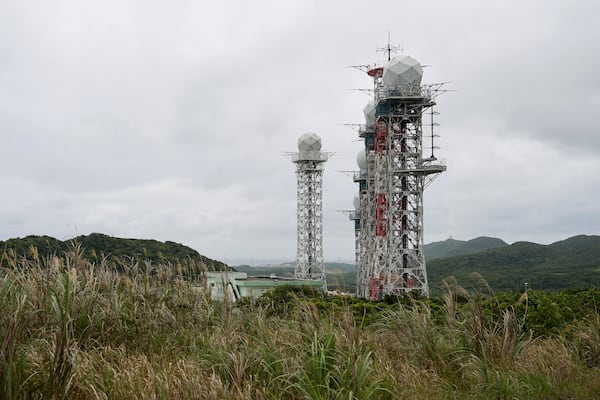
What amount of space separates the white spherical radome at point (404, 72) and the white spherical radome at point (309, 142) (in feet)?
57.3

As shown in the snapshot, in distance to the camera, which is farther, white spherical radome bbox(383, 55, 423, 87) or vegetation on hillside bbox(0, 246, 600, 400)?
white spherical radome bbox(383, 55, 423, 87)

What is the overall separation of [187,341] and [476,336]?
3.97 metres

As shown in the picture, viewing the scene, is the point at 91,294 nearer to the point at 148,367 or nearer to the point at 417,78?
the point at 148,367

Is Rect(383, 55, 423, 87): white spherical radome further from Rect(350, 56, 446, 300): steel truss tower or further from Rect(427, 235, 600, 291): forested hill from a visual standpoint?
Rect(427, 235, 600, 291): forested hill

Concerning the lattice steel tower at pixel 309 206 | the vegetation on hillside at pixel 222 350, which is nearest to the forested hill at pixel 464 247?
the lattice steel tower at pixel 309 206

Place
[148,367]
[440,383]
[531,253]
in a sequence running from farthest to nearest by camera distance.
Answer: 1. [531,253]
2. [440,383]
3. [148,367]

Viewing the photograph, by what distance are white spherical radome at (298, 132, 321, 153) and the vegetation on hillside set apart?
1757 inches

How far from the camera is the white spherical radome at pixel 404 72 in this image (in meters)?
35.7

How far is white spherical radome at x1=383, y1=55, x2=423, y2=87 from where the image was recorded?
3569cm

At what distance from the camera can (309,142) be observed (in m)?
52.7

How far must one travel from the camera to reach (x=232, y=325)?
284 inches

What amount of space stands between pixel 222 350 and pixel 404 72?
32.7m

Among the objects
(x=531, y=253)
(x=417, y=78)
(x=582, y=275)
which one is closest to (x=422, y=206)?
(x=417, y=78)

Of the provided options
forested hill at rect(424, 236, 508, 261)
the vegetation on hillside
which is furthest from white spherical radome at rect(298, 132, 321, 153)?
forested hill at rect(424, 236, 508, 261)
